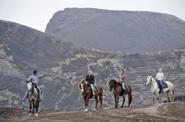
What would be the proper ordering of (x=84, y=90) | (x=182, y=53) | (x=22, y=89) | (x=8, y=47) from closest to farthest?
(x=84, y=90) → (x=22, y=89) → (x=182, y=53) → (x=8, y=47)

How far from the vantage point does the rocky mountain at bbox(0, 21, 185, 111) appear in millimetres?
138625

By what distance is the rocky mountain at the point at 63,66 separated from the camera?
138625 millimetres

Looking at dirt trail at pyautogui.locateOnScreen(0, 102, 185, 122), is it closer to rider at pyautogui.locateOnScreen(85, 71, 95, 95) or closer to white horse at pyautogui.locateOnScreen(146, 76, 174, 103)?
rider at pyautogui.locateOnScreen(85, 71, 95, 95)

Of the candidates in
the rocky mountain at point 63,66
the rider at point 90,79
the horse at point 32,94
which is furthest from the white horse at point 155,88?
the rocky mountain at point 63,66

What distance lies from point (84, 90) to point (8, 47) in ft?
442

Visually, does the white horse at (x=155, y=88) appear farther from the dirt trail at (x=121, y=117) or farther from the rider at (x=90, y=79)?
the rider at (x=90, y=79)

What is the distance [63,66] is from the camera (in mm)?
161750

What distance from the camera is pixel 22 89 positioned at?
458ft

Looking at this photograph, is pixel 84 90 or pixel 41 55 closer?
pixel 84 90

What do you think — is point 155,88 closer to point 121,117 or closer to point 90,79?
point 90,79

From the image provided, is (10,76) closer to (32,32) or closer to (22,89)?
(22,89)

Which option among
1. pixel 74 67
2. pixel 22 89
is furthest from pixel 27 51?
pixel 22 89

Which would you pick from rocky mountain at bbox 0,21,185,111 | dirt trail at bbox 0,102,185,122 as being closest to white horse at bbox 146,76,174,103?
dirt trail at bbox 0,102,185,122

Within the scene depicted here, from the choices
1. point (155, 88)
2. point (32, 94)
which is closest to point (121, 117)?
point (32, 94)
